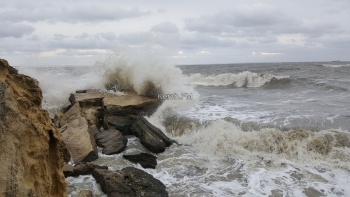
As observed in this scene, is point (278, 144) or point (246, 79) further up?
point (246, 79)

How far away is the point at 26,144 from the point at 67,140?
154 inches

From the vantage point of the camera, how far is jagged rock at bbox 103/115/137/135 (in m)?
7.64

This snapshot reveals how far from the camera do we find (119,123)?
304 inches

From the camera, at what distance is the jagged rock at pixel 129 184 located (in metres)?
4.30

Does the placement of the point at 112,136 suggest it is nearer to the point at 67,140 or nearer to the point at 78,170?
the point at 67,140

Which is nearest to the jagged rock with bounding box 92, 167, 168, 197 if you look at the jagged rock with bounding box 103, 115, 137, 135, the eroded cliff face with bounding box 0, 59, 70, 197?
the eroded cliff face with bounding box 0, 59, 70, 197

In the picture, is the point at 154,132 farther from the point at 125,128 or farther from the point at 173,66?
the point at 173,66

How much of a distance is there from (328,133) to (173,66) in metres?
6.82

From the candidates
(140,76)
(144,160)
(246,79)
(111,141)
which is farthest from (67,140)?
(246,79)

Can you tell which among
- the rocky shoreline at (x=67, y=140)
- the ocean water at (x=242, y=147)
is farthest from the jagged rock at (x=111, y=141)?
the ocean water at (x=242, y=147)

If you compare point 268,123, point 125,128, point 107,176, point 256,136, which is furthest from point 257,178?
point 125,128

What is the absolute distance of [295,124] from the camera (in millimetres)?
8055

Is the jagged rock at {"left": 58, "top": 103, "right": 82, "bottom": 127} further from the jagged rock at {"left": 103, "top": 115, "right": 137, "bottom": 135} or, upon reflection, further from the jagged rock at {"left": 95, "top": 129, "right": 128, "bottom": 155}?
the jagged rock at {"left": 95, "top": 129, "right": 128, "bottom": 155}

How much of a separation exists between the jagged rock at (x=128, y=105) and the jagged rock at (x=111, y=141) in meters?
1.14
